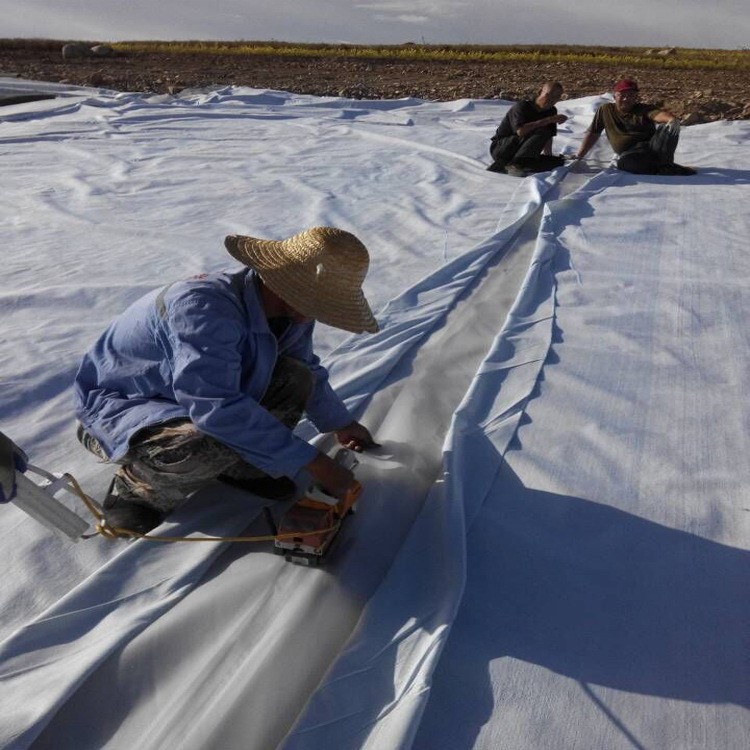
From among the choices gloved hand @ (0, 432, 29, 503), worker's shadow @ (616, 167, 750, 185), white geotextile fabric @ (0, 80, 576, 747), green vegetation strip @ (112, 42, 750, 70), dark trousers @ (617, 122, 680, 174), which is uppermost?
gloved hand @ (0, 432, 29, 503)

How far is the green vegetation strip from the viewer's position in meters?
14.9

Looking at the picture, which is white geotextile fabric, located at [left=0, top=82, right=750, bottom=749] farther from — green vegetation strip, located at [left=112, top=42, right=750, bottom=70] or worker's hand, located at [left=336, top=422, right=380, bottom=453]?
green vegetation strip, located at [left=112, top=42, right=750, bottom=70]

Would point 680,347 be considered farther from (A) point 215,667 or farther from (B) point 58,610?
(B) point 58,610

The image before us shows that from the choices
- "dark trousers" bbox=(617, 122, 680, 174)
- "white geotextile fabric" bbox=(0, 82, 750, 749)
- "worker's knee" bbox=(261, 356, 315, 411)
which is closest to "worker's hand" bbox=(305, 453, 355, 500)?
"white geotextile fabric" bbox=(0, 82, 750, 749)

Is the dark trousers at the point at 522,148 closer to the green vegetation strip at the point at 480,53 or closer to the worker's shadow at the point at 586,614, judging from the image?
the worker's shadow at the point at 586,614

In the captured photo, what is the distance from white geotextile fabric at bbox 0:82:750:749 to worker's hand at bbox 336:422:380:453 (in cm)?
4

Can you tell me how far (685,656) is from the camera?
119 cm

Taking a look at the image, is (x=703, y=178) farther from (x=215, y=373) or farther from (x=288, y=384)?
(x=215, y=373)

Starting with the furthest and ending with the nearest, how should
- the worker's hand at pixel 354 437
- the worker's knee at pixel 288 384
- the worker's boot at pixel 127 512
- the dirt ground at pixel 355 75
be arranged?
1. the dirt ground at pixel 355 75
2. the worker's hand at pixel 354 437
3. the worker's knee at pixel 288 384
4. the worker's boot at pixel 127 512

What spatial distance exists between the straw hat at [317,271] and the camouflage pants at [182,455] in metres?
0.26

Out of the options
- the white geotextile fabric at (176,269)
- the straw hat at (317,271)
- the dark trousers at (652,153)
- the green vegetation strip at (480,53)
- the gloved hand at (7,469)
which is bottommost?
the green vegetation strip at (480,53)

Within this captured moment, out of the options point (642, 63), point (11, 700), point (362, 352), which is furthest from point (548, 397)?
point (642, 63)

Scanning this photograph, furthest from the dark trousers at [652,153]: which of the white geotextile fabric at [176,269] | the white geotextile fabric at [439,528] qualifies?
the white geotextile fabric at [439,528]

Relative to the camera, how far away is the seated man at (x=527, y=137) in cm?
410
